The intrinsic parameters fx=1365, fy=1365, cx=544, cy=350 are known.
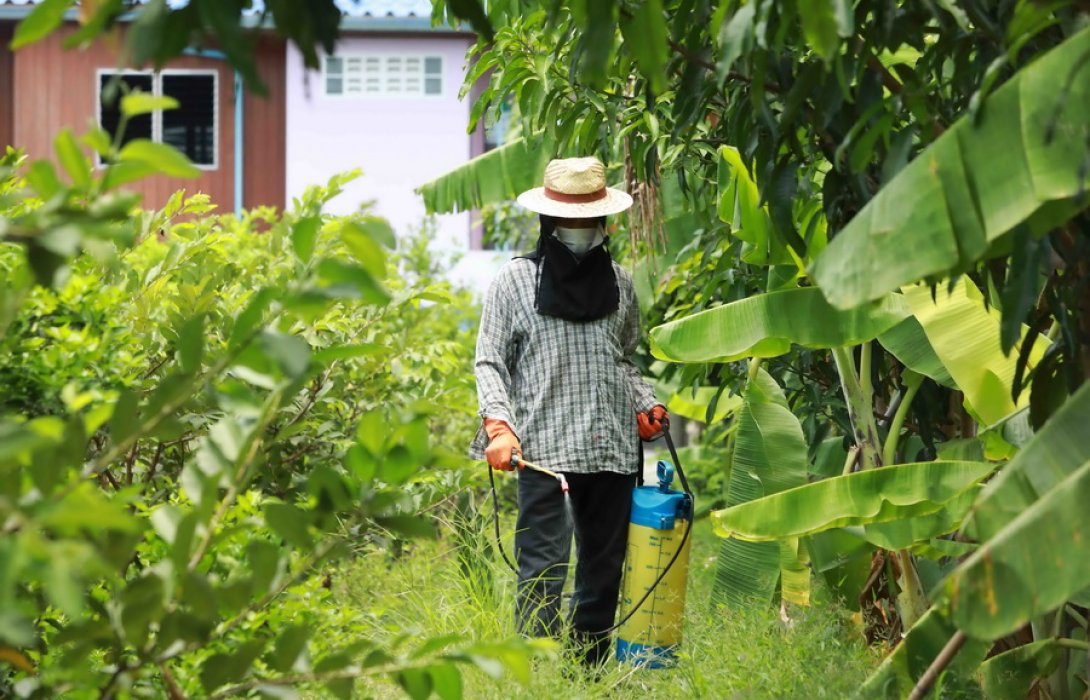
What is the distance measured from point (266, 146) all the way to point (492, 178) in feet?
30.1

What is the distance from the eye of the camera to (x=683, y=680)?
488 cm

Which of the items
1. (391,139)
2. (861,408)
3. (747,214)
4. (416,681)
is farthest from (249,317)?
(391,139)

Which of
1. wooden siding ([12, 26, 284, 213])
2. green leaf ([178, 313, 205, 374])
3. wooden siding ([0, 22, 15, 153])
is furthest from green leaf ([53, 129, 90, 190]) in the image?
wooden siding ([0, 22, 15, 153])

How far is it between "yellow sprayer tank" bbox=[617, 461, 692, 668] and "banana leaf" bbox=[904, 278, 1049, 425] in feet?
3.78

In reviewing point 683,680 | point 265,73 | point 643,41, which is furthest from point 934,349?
point 265,73

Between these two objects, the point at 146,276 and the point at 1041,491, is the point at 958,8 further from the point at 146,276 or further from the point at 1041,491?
the point at 146,276

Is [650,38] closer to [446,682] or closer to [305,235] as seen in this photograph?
[305,235]

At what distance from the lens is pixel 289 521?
7.53 feet

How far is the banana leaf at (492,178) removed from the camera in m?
8.87

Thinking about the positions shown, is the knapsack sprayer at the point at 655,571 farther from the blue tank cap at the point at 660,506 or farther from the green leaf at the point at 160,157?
the green leaf at the point at 160,157

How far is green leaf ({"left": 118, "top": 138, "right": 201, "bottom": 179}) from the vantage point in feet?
6.59

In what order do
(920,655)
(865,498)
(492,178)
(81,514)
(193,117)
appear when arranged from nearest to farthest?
(81,514) < (920,655) < (865,498) < (492,178) < (193,117)

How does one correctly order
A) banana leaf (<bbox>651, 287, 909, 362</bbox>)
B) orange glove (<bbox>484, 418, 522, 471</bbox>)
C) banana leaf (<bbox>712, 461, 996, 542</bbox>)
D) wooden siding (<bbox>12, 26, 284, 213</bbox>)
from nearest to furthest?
banana leaf (<bbox>712, 461, 996, 542</bbox>) → banana leaf (<bbox>651, 287, 909, 362</bbox>) → orange glove (<bbox>484, 418, 522, 471</bbox>) → wooden siding (<bbox>12, 26, 284, 213</bbox>)

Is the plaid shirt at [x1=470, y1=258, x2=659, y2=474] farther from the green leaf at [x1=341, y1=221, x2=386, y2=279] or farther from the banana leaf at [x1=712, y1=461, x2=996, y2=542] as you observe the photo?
the green leaf at [x1=341, y1=221, x2=386, y2=279]
